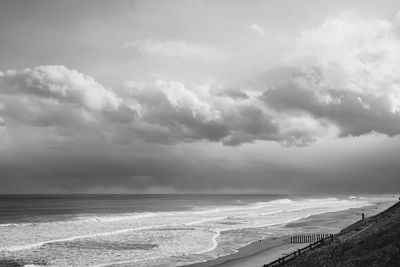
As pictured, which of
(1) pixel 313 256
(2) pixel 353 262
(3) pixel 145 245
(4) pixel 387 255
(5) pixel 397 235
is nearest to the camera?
(4) pixel 387 255

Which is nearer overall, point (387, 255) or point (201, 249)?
point (387, 255)

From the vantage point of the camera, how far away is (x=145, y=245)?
179 ft

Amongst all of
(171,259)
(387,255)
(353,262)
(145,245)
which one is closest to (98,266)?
(171,259)

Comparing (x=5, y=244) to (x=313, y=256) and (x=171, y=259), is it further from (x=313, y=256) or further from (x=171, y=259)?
(x=313, y=256)

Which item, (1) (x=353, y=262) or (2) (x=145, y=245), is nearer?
(1) (x=353, y=262)

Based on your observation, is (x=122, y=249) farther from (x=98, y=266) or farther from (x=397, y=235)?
(x=397, y=235)

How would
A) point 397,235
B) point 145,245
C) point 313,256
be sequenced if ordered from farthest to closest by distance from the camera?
point 145,245 → point 313,256 → point 397,235

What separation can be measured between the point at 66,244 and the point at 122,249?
10.1m

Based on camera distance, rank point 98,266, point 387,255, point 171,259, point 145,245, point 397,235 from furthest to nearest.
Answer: point 145,245 < point 171,259 < point 98,266 < point 397,235 < point 387,255

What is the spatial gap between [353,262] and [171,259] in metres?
22.4

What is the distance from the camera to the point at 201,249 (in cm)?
5066

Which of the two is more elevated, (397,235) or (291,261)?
(397,235)

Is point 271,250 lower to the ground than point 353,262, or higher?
lower

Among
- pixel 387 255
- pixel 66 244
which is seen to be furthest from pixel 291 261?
pixel 66 244
